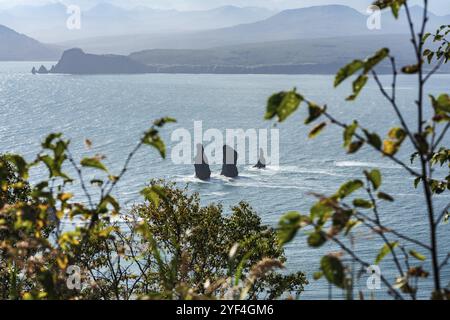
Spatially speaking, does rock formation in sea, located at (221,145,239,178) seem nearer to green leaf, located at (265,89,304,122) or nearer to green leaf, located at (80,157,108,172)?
green leaf, located at (80,157,108,172)

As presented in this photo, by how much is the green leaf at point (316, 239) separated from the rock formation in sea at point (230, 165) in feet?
321

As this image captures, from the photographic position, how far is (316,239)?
2383 mm

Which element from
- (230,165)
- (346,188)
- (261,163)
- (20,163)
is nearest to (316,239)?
(346,188)

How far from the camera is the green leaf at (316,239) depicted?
238 cm

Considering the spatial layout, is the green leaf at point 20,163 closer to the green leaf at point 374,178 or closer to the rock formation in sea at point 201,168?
the green leaf at point 374,178

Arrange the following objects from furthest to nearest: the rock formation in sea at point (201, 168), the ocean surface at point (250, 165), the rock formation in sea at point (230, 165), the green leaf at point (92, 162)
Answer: the rock formation in sea at point (230, 165) → the rock formation in sea at point (201, 168) → the ocean surface at point (250, 165) → the green leaf at point (92, 162)

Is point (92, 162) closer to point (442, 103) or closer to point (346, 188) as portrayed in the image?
point (346, 188)

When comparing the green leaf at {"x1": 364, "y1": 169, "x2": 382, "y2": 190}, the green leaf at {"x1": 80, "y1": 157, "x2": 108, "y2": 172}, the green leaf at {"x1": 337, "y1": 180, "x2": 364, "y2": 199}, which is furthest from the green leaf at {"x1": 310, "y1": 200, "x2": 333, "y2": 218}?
the green leaf at {"x1": 80, "y1": 157, "x2": 108, "y2": 172}

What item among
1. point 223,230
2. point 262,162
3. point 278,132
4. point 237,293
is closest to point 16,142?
point 262,162

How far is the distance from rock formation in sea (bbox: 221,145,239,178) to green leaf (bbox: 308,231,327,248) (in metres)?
97.9

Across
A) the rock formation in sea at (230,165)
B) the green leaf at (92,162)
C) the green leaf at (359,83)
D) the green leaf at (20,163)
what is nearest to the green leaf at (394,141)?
the green leaf at (359,83)

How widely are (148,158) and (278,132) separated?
1732 inches

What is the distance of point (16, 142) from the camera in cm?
11912
